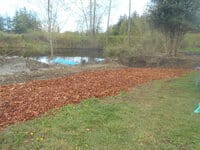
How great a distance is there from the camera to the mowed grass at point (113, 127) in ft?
14.4

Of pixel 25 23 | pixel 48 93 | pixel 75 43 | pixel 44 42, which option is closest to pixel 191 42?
pixel 75 43

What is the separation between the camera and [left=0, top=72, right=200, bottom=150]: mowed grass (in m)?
4.40

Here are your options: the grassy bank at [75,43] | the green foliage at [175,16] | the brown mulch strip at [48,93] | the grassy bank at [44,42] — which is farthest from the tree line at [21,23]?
the brown mulch strip at [48,93]

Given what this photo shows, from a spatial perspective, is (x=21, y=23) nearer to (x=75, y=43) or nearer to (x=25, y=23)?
(x=25, y=23)

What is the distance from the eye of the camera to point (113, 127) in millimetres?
5109

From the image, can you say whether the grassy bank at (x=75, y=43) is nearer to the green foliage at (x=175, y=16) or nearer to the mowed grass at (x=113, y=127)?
the green foliage at (x=175, y=16)

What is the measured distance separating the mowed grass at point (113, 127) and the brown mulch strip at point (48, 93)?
16.4 inches

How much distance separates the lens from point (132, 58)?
1856 cm

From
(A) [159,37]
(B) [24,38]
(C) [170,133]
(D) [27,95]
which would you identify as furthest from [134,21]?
(C) [170,133]

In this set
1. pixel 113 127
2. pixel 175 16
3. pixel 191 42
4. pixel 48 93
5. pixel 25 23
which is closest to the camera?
pixel 113 127

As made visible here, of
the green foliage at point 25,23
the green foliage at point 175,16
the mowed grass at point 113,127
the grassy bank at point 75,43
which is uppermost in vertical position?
the green foliage at point 25,23

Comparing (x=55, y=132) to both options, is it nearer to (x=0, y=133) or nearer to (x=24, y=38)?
(x=0, y=133)

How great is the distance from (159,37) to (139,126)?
675 inches

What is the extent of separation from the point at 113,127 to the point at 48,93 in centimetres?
294
